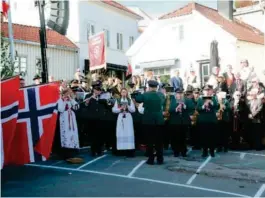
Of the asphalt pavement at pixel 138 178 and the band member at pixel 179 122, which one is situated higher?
the band member at pixel 179 122

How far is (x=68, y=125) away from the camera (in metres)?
10.0

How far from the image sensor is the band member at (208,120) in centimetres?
1098

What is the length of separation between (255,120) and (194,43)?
1541cm

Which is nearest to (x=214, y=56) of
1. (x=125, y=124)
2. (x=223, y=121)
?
(x=223, y=121)

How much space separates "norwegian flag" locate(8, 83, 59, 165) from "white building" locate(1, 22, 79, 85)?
15795 mm

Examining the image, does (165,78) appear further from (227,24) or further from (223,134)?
(223,134)

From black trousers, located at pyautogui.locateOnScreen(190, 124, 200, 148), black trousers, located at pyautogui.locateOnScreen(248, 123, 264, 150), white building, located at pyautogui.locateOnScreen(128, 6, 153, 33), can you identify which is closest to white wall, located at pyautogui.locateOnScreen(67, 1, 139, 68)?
white building, located at pyautogui.locateOnScreen(128, 6, 153, 33)

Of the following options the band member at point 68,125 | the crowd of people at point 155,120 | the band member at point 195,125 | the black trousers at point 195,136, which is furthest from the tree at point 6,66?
the black trousers at point 195,136

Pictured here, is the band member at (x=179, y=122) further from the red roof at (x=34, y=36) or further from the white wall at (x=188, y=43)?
the red roof at (x=34, y=36)

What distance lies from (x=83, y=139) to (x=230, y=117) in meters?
3.91

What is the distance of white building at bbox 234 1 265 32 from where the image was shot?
101 feet

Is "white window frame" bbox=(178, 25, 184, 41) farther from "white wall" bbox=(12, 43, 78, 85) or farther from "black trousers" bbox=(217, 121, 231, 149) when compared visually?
"black trousers" bbox=(217, 121, 231, 149)

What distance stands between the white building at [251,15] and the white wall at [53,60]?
39.1 ft

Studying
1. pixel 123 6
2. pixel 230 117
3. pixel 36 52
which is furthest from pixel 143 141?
pixel 123 6
